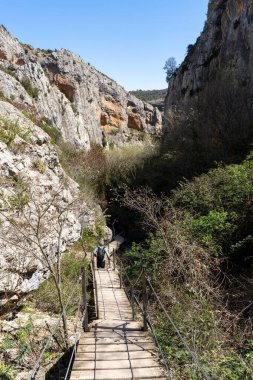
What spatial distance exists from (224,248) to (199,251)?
1.30m

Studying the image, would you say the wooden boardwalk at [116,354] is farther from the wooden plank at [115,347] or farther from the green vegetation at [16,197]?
the green vegetation at [16,197]

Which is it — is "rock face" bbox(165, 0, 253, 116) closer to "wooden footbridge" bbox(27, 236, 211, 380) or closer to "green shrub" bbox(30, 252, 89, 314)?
"green shrub" bbox(30, 252, 89, 314)

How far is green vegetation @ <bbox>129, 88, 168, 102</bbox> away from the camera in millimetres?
91675

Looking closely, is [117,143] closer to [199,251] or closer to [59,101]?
[59,101]

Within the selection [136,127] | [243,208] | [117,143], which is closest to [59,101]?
[117,143]

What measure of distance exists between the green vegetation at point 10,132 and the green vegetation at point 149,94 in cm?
8041

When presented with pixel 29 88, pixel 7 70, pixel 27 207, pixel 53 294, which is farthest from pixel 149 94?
pixel 53 294

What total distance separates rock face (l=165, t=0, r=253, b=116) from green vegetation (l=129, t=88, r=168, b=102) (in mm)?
62366

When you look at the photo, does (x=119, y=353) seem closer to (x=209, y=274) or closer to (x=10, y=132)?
(x=209, y=274)

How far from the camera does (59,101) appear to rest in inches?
1599

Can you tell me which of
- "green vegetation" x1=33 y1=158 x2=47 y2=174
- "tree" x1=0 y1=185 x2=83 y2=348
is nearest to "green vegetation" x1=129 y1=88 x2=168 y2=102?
"green vegetation" x1=33 y1=158 x2=47 y2=174

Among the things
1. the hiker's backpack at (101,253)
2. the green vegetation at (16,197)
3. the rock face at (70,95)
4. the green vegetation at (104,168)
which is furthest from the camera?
the rock face at (70,95)

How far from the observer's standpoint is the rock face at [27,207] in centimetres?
788

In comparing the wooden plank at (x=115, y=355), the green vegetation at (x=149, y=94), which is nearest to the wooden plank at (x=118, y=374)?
the wooden plank at (x=115, y=355)
